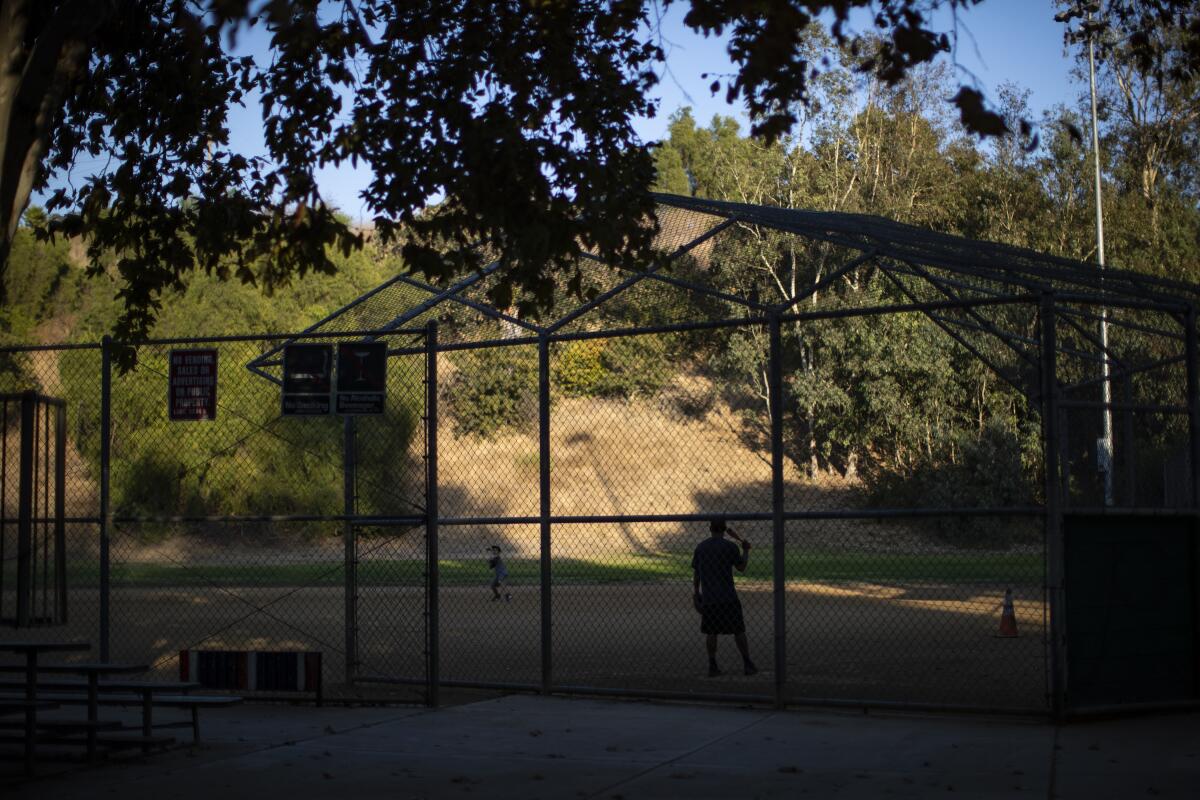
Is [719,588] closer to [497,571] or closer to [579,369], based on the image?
[497,571]

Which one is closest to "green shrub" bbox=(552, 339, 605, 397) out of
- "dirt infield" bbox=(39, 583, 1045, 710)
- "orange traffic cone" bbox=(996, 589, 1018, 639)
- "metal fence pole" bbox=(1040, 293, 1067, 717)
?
"dirt infield" bbox=(39, 583, 1045, 710)

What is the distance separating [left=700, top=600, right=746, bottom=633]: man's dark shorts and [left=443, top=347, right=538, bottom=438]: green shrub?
23.6m

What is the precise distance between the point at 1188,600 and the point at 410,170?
6.83m

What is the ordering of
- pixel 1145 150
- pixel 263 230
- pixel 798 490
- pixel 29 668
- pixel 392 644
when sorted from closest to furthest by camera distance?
pixel 29 668 → pixel 263 230 → pixel 392 644 → pixel 798 490 → pixel 1145 150

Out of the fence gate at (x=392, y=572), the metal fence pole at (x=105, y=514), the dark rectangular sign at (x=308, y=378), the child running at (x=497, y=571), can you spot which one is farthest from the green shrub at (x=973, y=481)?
the metal fence pole at (x=105, y=514)

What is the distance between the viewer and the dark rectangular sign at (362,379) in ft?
36.8

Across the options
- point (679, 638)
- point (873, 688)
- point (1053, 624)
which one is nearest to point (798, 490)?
point (679, 638)

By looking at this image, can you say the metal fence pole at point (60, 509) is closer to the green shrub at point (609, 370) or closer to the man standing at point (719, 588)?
the man standing at point (719, 588)

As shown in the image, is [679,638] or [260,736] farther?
[679,638]

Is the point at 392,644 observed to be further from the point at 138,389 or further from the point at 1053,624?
the point at 138,389

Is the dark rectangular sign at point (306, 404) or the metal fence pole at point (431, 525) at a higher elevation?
the dark rectangular sign at point (306, 404)

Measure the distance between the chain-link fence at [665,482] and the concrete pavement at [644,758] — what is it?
733mm

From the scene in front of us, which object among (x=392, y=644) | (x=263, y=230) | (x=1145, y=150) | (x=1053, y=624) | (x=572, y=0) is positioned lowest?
(x=392, y=644)

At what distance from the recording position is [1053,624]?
9.73 meters
